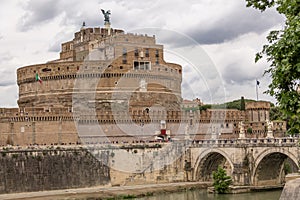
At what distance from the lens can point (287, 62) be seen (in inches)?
238

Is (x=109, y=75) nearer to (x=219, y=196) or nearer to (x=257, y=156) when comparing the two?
(x=257, y=156)

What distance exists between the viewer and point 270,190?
30.0m

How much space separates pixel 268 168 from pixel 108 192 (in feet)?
29.6

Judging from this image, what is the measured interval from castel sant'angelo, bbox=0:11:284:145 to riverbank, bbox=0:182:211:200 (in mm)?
6734

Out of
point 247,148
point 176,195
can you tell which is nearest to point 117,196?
point 176,195

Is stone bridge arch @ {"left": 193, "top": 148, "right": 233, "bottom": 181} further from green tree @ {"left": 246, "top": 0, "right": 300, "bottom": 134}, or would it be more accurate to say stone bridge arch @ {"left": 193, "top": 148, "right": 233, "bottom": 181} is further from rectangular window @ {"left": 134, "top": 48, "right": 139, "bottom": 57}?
green tree @ {"left": 246, "top": 0, "right": 300, "bottom": 134}

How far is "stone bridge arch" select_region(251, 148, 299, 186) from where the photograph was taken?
99.4 feet

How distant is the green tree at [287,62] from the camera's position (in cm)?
603

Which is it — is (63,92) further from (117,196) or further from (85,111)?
(117,196)

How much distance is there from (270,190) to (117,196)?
327 inches

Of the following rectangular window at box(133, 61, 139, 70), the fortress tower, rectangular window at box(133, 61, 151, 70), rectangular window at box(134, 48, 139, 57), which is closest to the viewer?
the fortress tower

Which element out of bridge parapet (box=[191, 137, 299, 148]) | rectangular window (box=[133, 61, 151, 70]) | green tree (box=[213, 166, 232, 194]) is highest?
rectangular window (box=[133, 61, 151, 70])

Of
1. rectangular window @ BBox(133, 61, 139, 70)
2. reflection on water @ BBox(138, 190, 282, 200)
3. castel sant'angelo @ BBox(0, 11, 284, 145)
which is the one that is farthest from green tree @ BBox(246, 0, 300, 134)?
rectangular window @ BBox(133, 61, 139, 70)

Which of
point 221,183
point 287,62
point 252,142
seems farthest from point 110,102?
point 287,62
